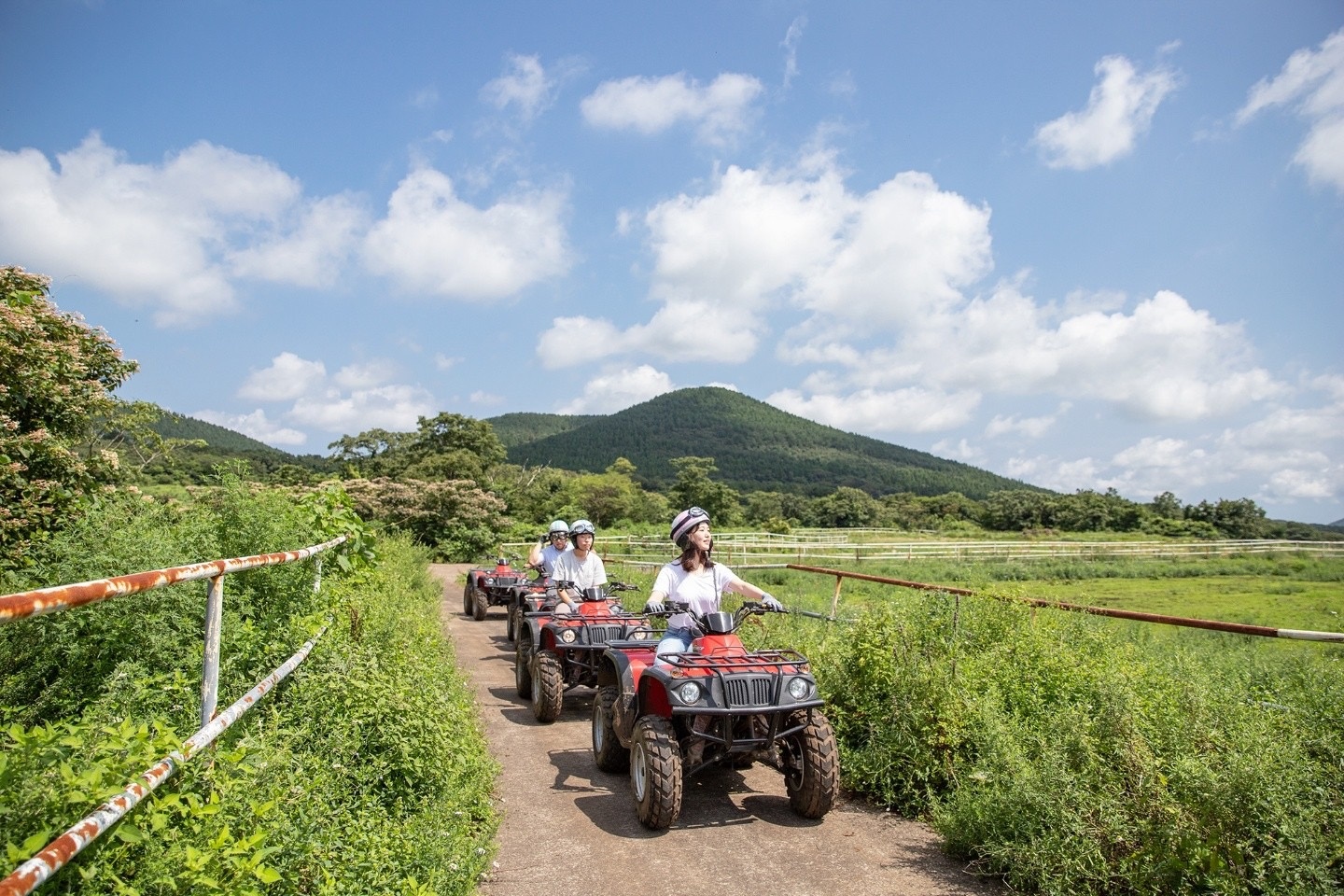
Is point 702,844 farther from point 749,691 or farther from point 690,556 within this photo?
point 690,556

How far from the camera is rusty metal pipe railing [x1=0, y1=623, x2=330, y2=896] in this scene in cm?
177

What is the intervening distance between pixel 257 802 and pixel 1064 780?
3.77 m

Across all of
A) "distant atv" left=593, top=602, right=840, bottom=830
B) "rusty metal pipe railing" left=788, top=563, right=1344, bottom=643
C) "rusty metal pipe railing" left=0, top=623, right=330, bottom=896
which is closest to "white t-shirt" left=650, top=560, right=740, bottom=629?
"distant atv" left=593, top=602, right=840, bottom=830

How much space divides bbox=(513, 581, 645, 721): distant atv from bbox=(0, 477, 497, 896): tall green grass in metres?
1.35

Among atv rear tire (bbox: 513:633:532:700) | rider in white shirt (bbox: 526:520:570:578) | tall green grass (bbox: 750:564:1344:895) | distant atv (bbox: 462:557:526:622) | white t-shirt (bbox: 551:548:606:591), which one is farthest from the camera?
distant atv (bbox: 462:557:526:622)

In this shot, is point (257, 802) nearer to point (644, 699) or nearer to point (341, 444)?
point (644, 699)

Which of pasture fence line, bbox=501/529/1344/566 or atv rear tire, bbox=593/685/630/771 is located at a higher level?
pasture fence line, bbox=501/529/1344/566

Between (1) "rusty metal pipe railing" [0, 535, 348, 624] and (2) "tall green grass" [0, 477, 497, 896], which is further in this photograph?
(2) "tall green grass" [0, 477, 497, 896]

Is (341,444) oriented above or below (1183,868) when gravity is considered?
above

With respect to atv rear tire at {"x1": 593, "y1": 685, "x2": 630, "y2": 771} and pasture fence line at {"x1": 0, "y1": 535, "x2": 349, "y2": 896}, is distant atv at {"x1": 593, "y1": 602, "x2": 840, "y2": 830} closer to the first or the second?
atv rear tire at {"x1": 593, "y1": 685, "x2": 630, "y2": 771}

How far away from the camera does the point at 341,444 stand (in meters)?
44.2

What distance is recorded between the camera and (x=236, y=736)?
12.0 feet

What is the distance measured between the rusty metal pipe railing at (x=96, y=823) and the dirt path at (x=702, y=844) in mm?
1882

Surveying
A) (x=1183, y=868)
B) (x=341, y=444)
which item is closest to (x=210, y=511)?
(x=1183, y=868)
